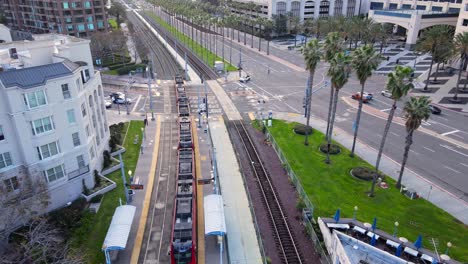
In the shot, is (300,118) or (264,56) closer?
(300,118)

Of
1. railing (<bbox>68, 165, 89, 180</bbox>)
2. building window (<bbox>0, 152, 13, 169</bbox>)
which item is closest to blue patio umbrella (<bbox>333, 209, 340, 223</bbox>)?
railing (<bbox>68, 165, 89, 180</bbox>)

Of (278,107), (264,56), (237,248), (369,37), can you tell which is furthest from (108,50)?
(237,248)

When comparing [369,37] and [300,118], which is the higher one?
[369,37]

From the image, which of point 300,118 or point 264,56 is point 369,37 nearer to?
point 264,56

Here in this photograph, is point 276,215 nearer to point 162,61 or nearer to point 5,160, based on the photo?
point 5,160

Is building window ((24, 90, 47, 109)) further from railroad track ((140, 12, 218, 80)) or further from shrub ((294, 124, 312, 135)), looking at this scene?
railroad track ((140, 12, 218, 80))

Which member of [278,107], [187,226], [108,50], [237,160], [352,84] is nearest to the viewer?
[187,226]
